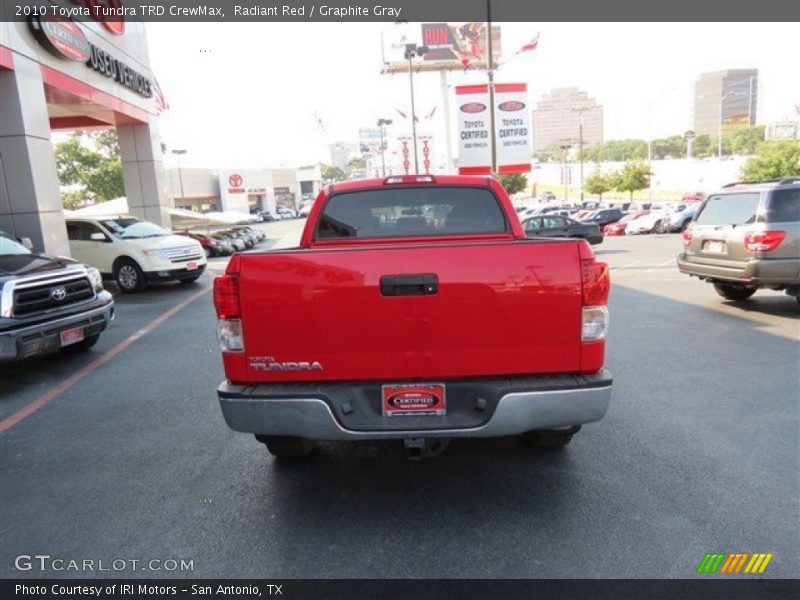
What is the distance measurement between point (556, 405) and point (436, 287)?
88 centimetres

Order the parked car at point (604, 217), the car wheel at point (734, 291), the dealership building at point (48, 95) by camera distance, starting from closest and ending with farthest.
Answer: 1. the car wheel at point (734, 291)
2. the dealership building at point (48, 95)
3. the parked car at point (604, 217)

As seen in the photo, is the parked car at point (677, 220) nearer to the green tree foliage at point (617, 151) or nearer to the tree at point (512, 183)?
the tree at point (512, 183)

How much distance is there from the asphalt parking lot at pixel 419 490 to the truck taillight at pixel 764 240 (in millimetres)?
2329

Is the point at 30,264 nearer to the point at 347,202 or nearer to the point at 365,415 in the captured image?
the point at 347,202

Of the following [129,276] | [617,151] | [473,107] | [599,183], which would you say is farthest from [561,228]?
[617,151]

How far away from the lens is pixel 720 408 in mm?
4949

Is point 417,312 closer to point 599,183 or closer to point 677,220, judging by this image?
point 677,220

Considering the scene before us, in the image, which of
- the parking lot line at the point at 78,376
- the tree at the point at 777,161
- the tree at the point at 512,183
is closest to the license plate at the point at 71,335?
the parking lot line at the point at 78,376

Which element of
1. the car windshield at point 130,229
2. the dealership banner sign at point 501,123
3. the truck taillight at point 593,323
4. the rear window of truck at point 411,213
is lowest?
the truck taillight at point 593,323

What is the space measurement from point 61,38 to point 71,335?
29.3 feet

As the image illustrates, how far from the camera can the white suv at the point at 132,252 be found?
523 inches

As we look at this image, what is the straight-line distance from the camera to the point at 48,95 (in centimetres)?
1386

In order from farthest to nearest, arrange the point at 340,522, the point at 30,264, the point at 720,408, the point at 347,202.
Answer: the point at 30,264 < the point at 720,408 < the point at 347,202 < the point at 340,522

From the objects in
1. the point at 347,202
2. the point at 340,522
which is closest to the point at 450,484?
the point at 340,522
